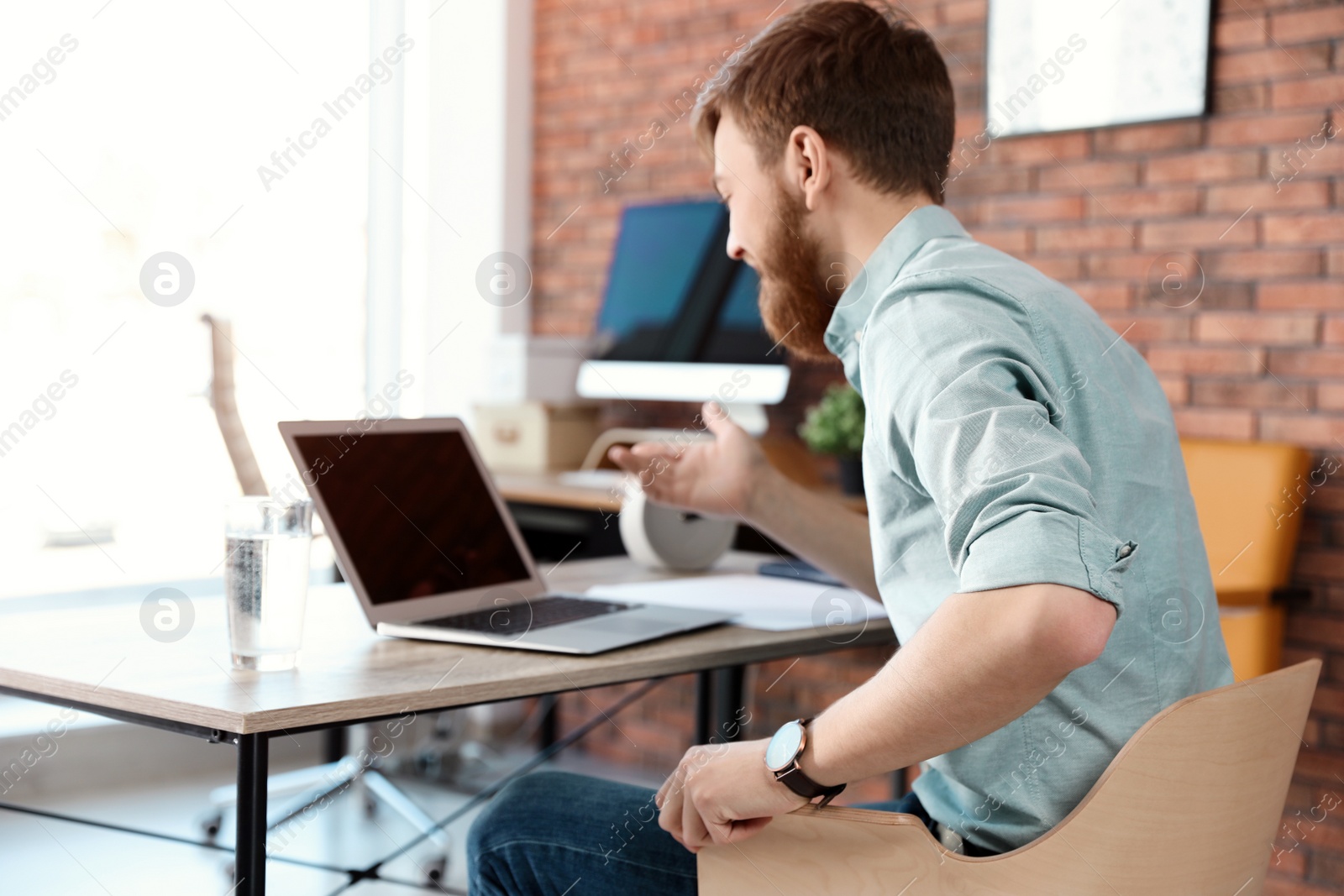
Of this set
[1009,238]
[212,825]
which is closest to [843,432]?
[1009,238]

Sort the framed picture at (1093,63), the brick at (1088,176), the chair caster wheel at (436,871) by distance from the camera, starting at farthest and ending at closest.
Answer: the brick at (1088,176) < the framed picture at (1093,63) < the chair caster wheel at (436,871)

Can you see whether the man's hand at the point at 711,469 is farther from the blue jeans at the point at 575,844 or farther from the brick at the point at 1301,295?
the brick at the point at 1301,295

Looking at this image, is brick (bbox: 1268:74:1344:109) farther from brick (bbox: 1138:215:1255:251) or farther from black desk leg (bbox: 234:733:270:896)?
black desk leg (bbox: 234:733:270:896)

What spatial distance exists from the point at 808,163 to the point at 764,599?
694 mm

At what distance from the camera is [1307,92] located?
101 inches

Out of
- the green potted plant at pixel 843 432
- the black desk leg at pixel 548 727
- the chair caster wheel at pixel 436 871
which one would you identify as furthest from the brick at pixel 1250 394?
the black desk leg at pixel 548 727

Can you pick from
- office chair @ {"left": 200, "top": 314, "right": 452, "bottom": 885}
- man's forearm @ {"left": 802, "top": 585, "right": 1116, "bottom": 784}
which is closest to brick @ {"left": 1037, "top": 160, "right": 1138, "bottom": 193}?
office chair @ {"left": 200, "top": 314, "right": 452, "bottom": 885}

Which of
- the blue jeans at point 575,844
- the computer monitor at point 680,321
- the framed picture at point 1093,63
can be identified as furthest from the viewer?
the computer monitor at point 680,321

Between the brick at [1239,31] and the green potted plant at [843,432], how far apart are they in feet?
3.57

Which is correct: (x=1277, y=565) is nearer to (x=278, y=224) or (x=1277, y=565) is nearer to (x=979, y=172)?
(x=979, y=172)

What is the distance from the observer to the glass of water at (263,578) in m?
1.21

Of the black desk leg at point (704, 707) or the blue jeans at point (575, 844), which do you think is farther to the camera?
the black desk leg at point (704, 707)

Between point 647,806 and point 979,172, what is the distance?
7.47 ft

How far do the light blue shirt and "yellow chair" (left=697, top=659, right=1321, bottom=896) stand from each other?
0.31 ft
